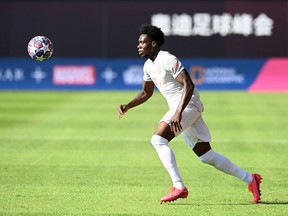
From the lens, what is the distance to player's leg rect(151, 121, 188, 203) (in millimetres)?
9875

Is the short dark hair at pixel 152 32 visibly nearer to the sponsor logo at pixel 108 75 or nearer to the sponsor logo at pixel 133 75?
the sponsor logo at pixel 133 75

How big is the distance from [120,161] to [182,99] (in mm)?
4581

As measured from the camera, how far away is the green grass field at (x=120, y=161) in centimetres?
995

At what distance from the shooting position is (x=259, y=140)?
1778cm

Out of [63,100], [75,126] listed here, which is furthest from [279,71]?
[75,126]

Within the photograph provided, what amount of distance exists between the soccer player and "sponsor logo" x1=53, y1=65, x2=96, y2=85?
23666 millimetres

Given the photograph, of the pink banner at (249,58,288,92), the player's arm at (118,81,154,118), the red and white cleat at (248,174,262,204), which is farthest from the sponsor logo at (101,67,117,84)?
the red and white cleat at (248,174,262,204)

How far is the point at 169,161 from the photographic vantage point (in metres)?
9.98

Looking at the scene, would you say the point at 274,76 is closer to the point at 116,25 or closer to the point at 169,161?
the point at 116,25

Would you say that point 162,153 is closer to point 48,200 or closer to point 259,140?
point 48,200

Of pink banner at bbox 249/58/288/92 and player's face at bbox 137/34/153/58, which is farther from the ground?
player's face at bbox 137/34/153/58

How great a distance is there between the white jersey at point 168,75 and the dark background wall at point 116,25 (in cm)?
2334

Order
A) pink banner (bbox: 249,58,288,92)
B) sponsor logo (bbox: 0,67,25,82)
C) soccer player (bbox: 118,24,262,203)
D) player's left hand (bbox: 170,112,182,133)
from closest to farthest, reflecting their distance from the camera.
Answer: player's left hand (bbox: 170,112,182,133)
soccer player (bbox: 118,24,262,203)
pink banner (bbox: 249,58,288,92)
sponsor logo (bbox: 0,67,25,82)

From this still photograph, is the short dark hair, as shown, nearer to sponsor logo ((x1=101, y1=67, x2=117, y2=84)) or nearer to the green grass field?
the green grass field
